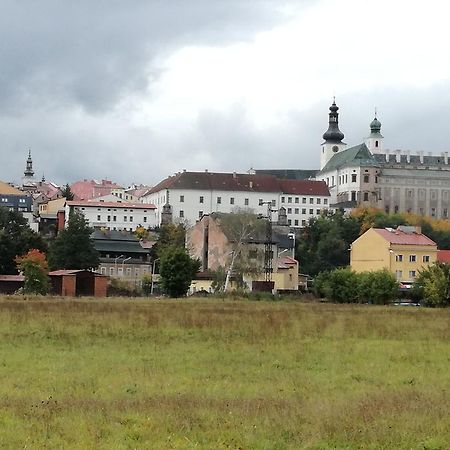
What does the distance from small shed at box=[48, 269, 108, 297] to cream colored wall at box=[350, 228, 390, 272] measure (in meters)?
31.0

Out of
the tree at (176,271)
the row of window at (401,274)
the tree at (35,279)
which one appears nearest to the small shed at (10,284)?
the tree at (35,279)

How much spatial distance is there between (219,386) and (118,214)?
474ft

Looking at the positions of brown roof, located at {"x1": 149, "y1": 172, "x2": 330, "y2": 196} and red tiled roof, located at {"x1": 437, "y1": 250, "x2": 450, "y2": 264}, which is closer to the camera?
red tiled roof, located at {"x1": 437, "y1": 250, "x2": 450, "y2": 264}

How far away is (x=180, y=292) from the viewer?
6900 centimetres

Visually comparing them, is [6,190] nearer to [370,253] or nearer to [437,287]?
[370,253]

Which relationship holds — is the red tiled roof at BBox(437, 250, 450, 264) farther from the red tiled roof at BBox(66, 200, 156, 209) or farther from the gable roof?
the red tiled roof at BBox(66, 200, 156, 209)

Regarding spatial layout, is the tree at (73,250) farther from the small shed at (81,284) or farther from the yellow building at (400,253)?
the yellow building at (400,253)

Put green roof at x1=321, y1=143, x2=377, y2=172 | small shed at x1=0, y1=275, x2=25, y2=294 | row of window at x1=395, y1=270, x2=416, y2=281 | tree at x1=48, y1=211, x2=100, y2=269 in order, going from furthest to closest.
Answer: green roof at x1=321, y1=143, x2=377, y2=172
row of window at x1=395, y1=270, x2=416, y2=281
tree at x1=48, y1=211, x2=100, y2=269
small shed at x1=0, y1=275, x2=25, y2=294

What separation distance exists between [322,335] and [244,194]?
451ft

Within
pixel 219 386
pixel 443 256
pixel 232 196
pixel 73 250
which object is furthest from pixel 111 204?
pixel 219 386

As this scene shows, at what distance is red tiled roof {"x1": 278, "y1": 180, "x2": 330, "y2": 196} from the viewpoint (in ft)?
562

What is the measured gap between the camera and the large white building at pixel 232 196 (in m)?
164

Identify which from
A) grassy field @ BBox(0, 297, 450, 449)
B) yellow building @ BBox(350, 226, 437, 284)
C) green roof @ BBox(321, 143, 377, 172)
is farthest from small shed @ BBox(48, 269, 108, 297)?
green roof @ BBox(321, 143, 377, 172)

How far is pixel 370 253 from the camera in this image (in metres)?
93.9
